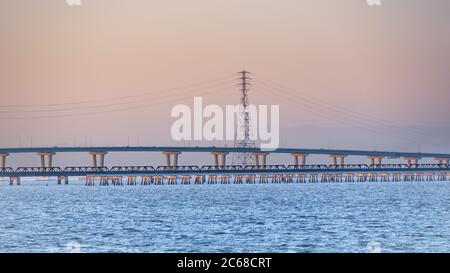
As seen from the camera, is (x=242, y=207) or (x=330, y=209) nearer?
(x=330, y=209)

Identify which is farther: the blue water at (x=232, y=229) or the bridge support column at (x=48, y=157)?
the bridge support column at (x=48, y=157)

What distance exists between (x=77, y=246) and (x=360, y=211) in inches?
1561

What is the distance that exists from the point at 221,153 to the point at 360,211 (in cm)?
11288

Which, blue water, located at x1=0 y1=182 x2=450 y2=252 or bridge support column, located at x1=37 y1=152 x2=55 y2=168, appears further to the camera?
bridge support column, located at x1=37 y1=152 x2=55 y2=168

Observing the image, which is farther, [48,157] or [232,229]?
[48,157]

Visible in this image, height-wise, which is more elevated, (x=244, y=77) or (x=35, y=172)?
(x=244, y=77)

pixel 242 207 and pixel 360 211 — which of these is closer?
pixel 360 211

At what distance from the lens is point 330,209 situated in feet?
289
